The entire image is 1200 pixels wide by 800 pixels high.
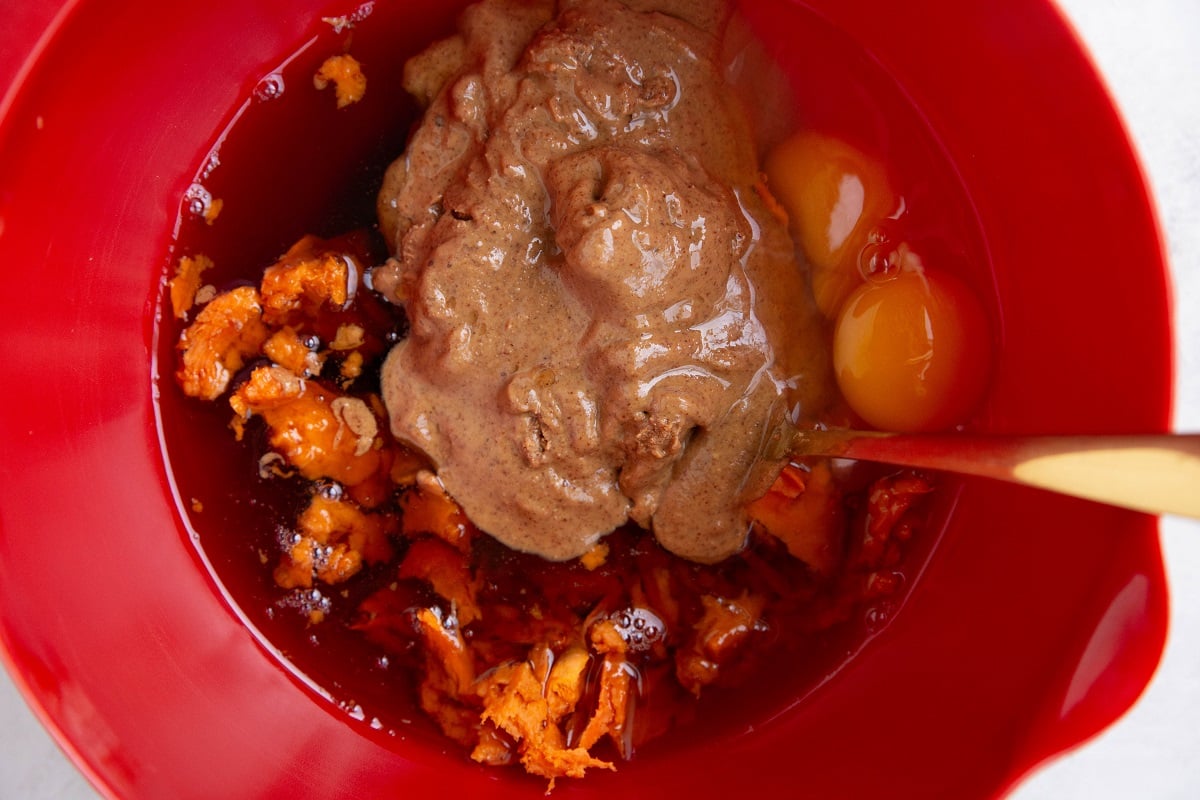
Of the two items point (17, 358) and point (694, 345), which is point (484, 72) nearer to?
point (694, 345)

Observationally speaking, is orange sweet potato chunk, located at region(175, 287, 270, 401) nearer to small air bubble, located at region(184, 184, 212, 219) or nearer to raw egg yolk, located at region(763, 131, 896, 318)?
small air bubble, located at region(184, 184, 212, 219)

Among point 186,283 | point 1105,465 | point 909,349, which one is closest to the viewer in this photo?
point 1105,465

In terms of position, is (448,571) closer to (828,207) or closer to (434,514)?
(434,514)

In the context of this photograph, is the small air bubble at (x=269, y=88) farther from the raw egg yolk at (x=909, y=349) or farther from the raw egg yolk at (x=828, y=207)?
the raw egg yolk at (x=909, y=349)

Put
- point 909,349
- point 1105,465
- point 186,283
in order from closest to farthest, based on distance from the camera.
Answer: point 1105,465 → point 909,349 → point 186,283

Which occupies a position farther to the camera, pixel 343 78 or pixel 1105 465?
pixel 343 78

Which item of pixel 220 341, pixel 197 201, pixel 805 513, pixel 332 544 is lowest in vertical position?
pixel 805 513

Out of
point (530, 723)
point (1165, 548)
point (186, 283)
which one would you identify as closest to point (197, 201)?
point (186, 283)
